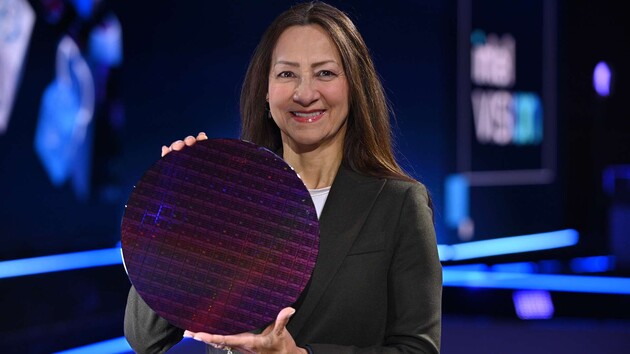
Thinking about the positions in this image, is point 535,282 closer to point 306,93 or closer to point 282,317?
point 306,93

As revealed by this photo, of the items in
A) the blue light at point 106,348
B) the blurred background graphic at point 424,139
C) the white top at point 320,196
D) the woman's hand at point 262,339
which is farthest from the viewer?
the blue light at point 106,348

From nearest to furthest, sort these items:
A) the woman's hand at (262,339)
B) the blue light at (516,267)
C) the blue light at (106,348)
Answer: the woman's hand at (262,339)
the blue light at (106,348)
the blue light at (516,267)

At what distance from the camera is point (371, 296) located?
148 centimetres

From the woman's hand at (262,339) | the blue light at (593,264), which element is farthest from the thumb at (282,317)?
the blue light at (593,264)

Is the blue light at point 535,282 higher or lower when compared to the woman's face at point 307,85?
lower

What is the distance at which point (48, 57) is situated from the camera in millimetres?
3801

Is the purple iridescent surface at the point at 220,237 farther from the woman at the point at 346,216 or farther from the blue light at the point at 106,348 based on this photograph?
the blue light at the point at 106,348

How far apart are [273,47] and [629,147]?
517 cm

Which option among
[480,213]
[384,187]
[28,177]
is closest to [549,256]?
[480,213]

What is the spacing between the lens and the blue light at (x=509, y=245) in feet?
19.0

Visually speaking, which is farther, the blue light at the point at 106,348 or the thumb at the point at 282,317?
the blue light at the point at 106,348

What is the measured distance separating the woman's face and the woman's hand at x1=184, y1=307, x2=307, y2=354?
14.5 inches

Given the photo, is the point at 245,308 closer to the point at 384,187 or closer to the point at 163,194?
the point at 163,194

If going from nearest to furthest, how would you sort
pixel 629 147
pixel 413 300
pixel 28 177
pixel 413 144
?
pixel 413 300 < pixel 28 177 < pixel 413 144 < pixel 629 147
